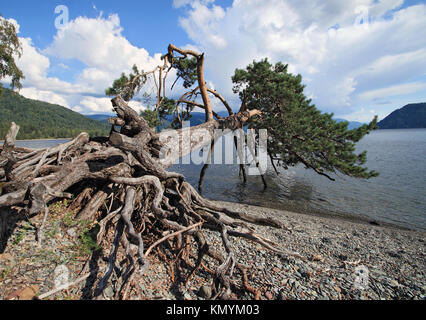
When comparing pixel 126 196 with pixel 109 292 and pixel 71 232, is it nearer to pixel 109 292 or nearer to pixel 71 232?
pixel 71 232

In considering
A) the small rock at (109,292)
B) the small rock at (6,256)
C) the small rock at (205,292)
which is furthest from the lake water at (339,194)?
the small rock at (6,256)

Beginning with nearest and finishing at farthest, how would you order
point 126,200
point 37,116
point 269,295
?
point 269,295 → point 126,200 → point 37,116

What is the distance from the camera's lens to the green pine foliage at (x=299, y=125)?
8773mm

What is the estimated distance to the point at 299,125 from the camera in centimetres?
874

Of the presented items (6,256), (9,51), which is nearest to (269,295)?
(6,256)

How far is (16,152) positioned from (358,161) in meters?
12.6

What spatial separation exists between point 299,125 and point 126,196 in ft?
26.1

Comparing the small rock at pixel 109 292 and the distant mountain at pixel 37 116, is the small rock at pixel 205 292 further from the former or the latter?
the distant mountain at pixel 37 116

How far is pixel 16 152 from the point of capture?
15.0ft

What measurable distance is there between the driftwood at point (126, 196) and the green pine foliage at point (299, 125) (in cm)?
594

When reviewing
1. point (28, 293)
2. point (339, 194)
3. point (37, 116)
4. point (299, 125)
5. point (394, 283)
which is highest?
point (37, 116)

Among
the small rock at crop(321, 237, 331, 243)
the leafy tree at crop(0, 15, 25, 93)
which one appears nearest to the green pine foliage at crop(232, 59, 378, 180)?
the small rock at crop(321, 237, 331, 243)
